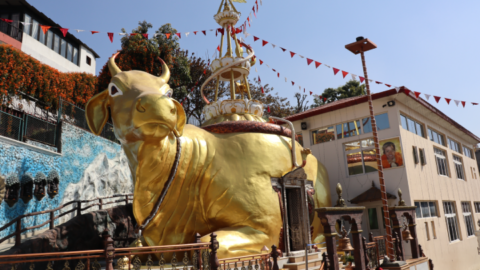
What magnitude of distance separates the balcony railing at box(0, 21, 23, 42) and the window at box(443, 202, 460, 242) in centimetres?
2258

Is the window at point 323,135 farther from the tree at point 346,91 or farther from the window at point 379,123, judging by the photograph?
the tree at point 346,91

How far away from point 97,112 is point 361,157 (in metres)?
9.57

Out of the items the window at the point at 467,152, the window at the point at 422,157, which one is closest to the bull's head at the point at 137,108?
the window at the point at 422,157

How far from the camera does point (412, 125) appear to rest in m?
13.6

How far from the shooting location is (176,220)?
718cm

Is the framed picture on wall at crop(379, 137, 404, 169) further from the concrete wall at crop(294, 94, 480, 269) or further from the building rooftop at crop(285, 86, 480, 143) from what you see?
the building rooftop at crop(285, 86, 480, 143)

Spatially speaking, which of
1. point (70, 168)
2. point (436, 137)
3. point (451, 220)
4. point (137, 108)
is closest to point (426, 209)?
point (451, 220)

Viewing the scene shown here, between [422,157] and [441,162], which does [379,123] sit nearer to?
[422,157]

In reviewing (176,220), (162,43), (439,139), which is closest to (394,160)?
(439,139)

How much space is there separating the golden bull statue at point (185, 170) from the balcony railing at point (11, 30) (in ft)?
51.8

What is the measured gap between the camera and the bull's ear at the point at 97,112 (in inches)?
270

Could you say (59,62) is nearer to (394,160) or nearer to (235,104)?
(235,104)

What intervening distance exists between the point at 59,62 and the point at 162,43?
7734mm

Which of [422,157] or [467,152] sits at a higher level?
[467,152]
